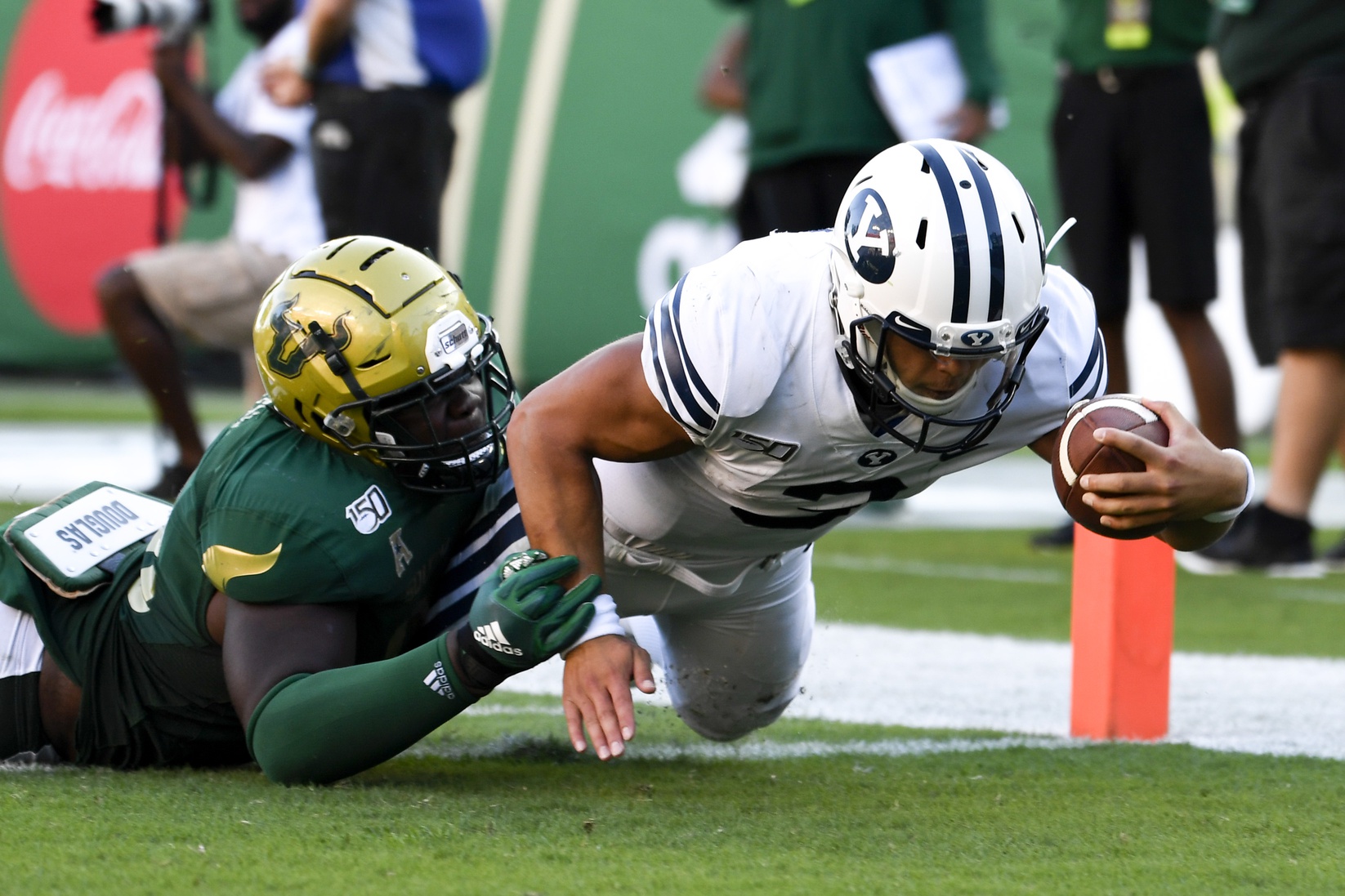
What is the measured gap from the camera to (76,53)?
476 inches

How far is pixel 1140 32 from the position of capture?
18.7 ft

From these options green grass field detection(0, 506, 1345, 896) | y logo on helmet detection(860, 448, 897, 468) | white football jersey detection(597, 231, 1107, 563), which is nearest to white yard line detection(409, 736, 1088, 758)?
green grass field detection(0, 506, 1345, 896)

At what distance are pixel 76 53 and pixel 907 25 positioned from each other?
27.0 feet

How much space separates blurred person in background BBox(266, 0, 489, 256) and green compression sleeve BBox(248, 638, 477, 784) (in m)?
3.20

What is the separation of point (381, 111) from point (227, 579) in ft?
10.7

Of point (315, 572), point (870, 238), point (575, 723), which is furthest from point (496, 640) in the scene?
point (870, 238)

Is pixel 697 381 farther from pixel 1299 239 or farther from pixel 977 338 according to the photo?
pixel 1299 239

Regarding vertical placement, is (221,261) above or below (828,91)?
below

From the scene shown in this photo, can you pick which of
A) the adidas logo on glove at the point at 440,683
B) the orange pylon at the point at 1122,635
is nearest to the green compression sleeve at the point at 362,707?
the adidas logo on glove at the point at 440,683

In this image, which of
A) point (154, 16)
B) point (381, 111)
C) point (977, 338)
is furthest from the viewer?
point (154, 16)

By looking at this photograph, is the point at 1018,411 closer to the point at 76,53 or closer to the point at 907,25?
the point at 907,25

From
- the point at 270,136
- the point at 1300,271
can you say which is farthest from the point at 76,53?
the point at 1300,271

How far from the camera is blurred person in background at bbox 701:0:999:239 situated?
225 inches

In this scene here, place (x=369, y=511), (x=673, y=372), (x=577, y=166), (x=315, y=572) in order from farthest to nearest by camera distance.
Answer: (x=577, y=166) < (x=369, y=511) < (x=315, y=572) < (x=673, y=372)
